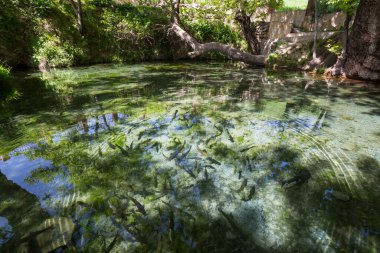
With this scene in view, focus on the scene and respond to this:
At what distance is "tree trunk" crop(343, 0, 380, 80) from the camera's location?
293 inches

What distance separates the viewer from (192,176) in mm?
3031

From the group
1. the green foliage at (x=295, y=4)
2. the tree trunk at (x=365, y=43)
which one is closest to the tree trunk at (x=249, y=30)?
the green foliage at (x=295, y=4)

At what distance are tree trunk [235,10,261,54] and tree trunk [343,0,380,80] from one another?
8.10m

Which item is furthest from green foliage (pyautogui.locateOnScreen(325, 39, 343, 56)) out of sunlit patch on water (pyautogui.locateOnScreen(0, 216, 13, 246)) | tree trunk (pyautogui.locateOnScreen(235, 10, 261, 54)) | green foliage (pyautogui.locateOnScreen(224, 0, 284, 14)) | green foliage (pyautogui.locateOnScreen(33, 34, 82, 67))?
green foliage (pyautogui.locateOnScreen(33, 34, 82, 67))

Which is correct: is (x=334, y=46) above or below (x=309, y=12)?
below

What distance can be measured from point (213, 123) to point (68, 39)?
39.8 ft

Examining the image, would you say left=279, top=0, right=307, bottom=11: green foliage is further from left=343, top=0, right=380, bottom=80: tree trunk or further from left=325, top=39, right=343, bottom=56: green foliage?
left=343, top=0, right=380, bottom=80: tree trunk

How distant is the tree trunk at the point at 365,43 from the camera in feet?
24.4

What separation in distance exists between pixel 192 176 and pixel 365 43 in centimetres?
842

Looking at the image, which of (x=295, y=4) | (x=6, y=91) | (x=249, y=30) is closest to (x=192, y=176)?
(x=6, y=91)

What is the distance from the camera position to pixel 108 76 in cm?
1014

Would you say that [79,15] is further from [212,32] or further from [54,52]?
[212,32]

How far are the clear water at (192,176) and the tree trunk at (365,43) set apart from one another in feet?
8.68

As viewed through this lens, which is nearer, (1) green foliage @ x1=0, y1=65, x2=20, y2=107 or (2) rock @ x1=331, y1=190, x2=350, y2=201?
(2) rock @ x1=331, y1=190, x2=350, y2=201
